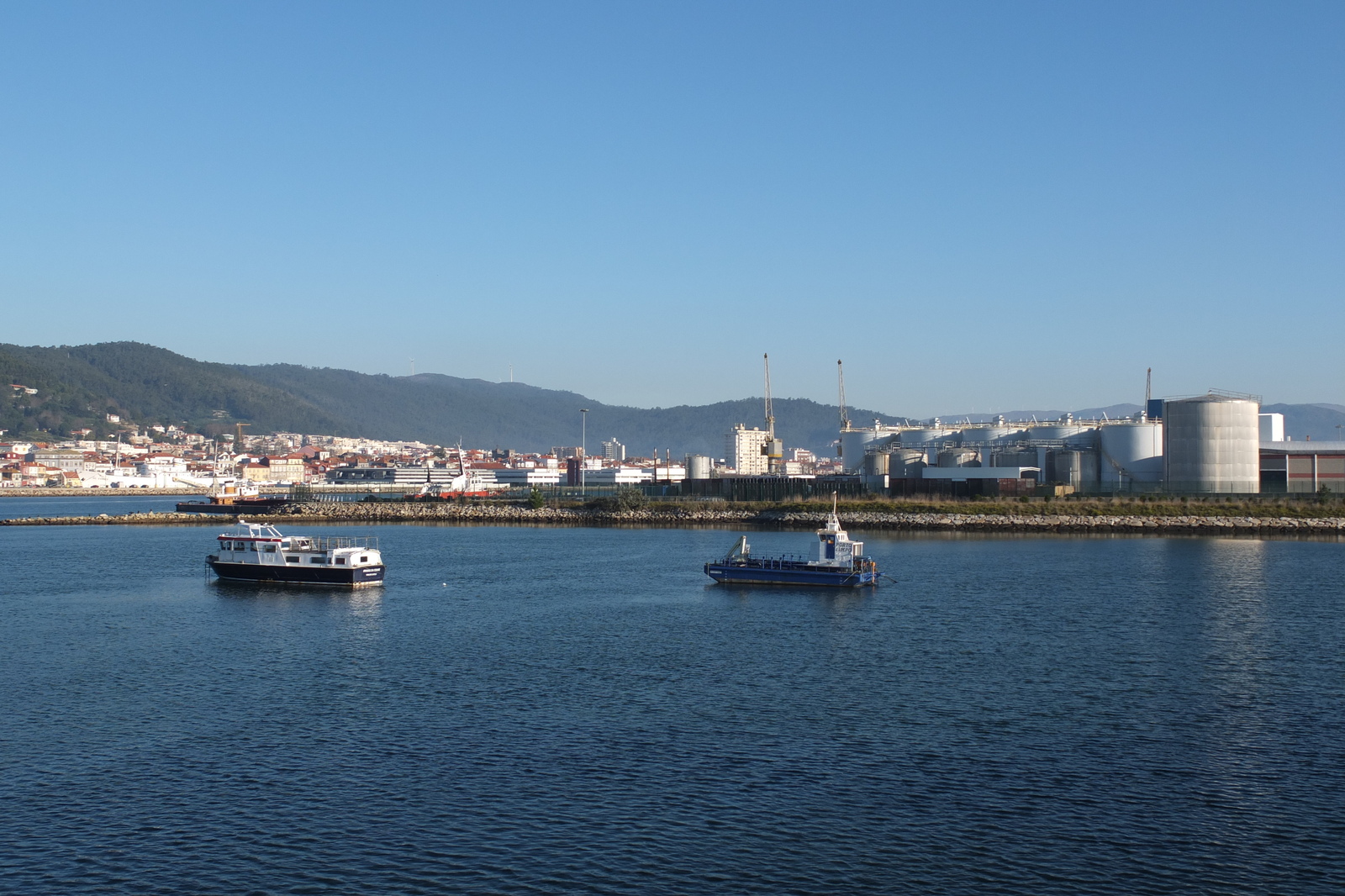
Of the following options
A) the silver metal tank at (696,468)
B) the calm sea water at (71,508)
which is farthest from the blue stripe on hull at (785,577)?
the silver metal tank at (696,468)

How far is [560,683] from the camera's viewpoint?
73.5ft

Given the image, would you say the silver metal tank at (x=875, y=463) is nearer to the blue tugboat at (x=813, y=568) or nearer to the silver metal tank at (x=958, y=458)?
the silver metal tank at (x=958, y=458)

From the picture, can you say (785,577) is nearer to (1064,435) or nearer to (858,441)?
(1064,435)

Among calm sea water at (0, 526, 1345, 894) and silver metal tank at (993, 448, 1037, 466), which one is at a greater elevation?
silver metal tank at (993, 448, 1037, 466)

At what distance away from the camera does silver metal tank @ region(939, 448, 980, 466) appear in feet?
264

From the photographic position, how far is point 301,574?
1602 inches

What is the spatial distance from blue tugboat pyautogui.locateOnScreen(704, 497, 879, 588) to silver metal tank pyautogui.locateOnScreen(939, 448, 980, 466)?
4168 cm

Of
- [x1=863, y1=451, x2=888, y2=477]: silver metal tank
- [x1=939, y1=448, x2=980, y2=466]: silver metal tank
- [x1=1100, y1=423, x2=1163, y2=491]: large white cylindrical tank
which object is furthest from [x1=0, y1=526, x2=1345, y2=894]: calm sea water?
[x1=863, y1=451, x2=888, y2=477]: silver metal tank

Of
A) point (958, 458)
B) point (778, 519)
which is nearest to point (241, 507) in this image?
point (778, 519)

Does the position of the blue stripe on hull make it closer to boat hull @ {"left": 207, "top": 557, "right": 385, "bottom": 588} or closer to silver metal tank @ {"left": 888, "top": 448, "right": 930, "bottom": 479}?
boat hull @ {"left": 207, "top": 557, "right": 385, "bottom": 588}

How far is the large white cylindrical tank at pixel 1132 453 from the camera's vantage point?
71688mm

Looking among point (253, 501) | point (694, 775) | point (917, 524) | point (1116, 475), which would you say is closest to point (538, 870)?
point (694, 775)

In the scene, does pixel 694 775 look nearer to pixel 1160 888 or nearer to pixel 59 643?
pixel 1160 888

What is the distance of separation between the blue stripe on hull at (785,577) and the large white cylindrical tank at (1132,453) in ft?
126
